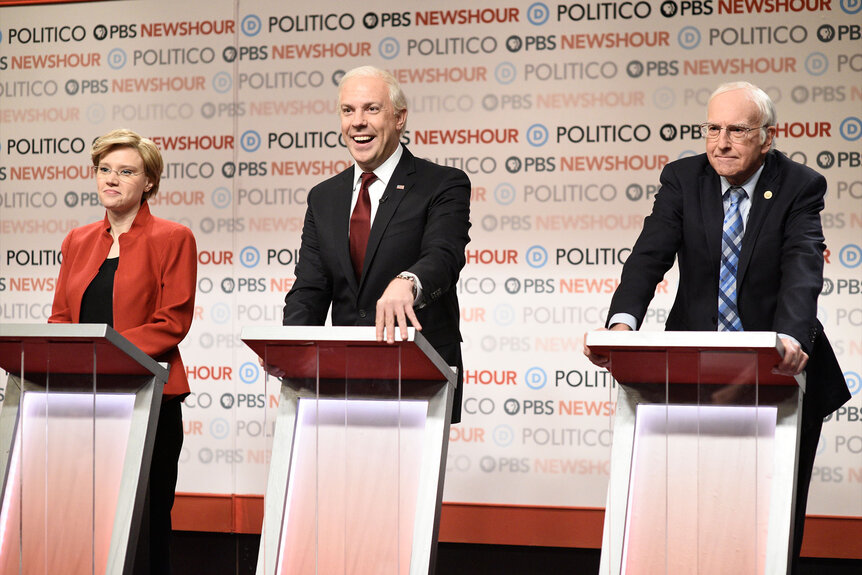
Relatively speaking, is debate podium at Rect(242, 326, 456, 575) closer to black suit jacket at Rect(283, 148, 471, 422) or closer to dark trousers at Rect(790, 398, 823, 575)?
black suit jacket at Rect(283, 148, 471, 422)

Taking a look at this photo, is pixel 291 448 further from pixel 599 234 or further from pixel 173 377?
pixel 599 234

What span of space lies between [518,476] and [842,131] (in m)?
2.21

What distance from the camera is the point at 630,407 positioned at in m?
2.37

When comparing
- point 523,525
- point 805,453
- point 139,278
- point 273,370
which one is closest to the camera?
point 273,370

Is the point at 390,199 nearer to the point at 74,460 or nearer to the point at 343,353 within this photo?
the point at 343,353

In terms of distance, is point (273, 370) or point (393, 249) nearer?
point (273, 370)

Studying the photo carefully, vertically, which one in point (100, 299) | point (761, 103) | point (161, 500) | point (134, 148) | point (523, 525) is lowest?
point (523, 525)

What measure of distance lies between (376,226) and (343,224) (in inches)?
4.1

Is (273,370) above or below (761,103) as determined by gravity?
below

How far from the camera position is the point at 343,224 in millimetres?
2838

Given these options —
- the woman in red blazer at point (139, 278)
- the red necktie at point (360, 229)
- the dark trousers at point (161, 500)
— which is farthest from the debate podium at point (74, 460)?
the red necktie at point (360, 229)

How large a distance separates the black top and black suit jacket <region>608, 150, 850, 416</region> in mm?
1536

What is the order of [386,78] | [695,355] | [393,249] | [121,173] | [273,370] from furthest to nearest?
[121,173] → [386,78] → [393,249] → [273,370] → [695,355]

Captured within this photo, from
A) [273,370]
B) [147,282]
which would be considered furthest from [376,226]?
[147,282]
